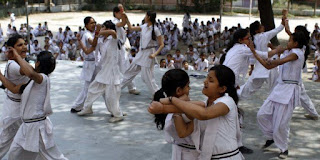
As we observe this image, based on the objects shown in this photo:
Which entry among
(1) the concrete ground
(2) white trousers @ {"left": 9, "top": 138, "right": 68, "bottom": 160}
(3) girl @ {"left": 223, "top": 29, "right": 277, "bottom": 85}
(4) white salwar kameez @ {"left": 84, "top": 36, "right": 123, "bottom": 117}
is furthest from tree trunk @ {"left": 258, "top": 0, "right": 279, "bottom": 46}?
(2) white trousers @ {"left": 9, "top": 138, "right": 68, "bottom": 160}

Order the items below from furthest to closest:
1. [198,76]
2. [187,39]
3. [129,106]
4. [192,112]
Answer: [187,39] < [198,76] < [129,106] < [192,112]

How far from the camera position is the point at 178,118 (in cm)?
260

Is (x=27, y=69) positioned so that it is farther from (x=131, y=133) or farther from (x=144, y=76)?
(x=144, y=76)

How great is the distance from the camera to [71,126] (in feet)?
18.1

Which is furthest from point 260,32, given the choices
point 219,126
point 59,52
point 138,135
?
point 59,52

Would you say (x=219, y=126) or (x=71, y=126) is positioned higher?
(x=219, y=126)

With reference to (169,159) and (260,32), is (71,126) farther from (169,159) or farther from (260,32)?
(260,32)

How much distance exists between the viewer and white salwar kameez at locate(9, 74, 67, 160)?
3670 millimetres

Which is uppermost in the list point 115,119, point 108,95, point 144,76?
point 144,76

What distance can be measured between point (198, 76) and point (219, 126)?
5830mm

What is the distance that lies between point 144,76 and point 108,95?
128cm

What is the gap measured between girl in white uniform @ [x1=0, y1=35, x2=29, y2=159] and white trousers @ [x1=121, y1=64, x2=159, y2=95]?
114 inches

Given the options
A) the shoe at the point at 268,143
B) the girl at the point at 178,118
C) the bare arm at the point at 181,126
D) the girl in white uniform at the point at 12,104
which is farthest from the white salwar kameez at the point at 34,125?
the shoe at the point at 268,143

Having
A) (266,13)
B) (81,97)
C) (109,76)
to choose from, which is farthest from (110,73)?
(266,13)
